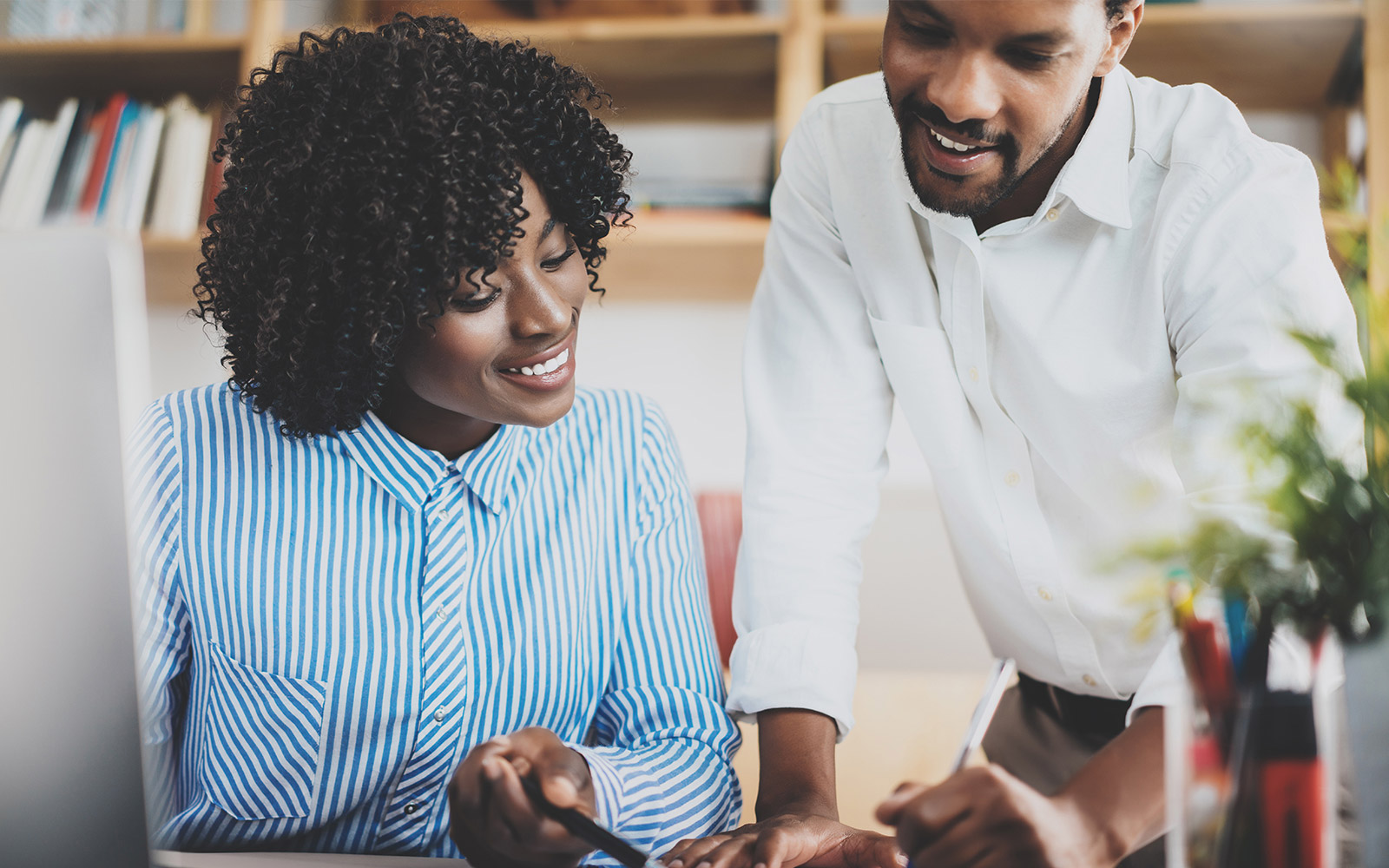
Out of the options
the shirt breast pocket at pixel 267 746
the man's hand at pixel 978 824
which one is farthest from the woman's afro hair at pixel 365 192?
the man's hand at pixel 978 824

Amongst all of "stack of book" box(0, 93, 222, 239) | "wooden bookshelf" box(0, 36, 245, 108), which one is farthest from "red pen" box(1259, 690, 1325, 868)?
"wooden bookshelf" box(0, 36, 245, 108)

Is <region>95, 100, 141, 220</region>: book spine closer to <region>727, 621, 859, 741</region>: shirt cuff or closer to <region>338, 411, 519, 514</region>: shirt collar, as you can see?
<region>338, 411, 519, 514</region>: shirt collar

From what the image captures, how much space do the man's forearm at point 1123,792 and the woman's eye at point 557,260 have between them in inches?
26.0

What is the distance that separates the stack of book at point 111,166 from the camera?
2.25 meters

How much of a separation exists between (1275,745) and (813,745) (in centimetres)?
54

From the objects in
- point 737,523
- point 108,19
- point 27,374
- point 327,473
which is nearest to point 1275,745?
point 27,374

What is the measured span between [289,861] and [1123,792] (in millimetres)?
640

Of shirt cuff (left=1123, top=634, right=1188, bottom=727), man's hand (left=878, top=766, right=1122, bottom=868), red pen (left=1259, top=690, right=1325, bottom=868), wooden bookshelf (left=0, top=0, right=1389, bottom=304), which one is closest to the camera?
red pen (left=1259, top=690, right=1325, bottom=868)

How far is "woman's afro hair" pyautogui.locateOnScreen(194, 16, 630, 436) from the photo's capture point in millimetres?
952

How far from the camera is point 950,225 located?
3.62ft

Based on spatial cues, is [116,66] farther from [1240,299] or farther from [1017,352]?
[1240,299]

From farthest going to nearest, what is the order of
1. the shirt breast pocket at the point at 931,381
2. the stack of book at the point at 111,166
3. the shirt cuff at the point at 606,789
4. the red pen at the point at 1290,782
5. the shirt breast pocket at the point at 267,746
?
the stack of book at the point at 111,166, the shirt breast pocket at the point at 931,381, the shirt breast pocket at the point at 267,746, the shirt cuff at the point at 606,789, the red pen at the point at 1290,782

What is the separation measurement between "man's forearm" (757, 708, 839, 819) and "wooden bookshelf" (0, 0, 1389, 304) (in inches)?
56.4

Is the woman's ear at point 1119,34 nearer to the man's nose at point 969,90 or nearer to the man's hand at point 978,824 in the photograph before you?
the man's nose at point 969,90
